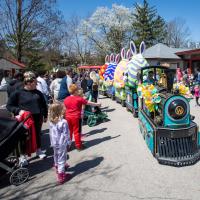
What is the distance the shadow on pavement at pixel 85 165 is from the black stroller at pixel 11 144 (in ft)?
2.98

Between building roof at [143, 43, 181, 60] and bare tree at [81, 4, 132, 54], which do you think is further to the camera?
bare tree at [81, 4, 132, 54]

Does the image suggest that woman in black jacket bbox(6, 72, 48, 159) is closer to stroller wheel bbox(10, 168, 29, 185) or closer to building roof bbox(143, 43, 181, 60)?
stroller wheel bbox(10, 168, 29, 185)

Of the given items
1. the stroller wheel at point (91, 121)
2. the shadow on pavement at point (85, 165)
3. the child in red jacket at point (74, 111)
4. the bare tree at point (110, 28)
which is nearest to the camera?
the shadow on pavement at point (85, 165)

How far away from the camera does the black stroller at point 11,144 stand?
4.72m

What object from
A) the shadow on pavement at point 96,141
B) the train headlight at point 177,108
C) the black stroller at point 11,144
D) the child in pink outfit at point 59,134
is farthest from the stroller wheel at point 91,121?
the black stroller at point 11,144

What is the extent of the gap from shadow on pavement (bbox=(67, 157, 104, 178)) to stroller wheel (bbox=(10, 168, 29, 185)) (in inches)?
32.7

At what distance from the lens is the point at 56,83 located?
9.28 m

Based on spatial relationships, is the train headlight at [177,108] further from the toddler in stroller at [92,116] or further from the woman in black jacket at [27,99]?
the toddler in stroller at [92,116]

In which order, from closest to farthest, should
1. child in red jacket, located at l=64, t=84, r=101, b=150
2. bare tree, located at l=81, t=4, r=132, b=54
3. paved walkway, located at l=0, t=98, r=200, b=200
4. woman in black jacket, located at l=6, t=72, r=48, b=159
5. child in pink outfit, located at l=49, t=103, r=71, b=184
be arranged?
paved walkway, located at l=0, t=98, r=200, b=200 < child in pink outfit, located at l=49, t=103, r=71, b=184 < woman in black jacket, located at l=6, t=72, r=48, b=159 < child in red jacket, located at l=64, t=84, r=101, b=150 < bare tree, located at l=81, t=4, r=132, b=54

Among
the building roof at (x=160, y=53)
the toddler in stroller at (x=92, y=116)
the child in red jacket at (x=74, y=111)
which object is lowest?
the toddler in stroller at (x=92, y=116)

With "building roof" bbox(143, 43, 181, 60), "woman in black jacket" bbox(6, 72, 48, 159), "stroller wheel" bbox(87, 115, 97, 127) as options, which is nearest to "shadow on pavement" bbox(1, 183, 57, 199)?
"woman in black jacket" bbox(6, 72, 48, 159)

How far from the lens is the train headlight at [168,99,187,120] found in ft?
18.2

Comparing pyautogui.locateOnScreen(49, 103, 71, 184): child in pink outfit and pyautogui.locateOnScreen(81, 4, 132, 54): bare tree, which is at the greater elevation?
pyautogui.locateOnScreen(81, 4, 132, 54): bare tree

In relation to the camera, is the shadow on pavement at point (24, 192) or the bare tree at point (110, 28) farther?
the bare tree at point (110, 28)
